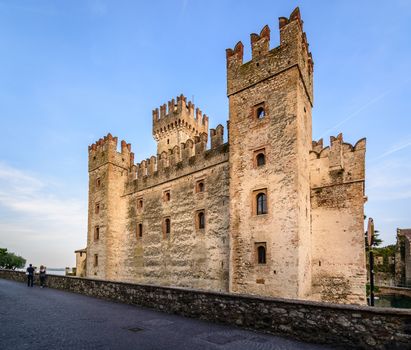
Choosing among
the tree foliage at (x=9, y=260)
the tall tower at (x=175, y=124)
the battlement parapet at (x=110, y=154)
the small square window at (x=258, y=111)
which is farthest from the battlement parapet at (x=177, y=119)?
the tree foliage at (x=9, y=260)

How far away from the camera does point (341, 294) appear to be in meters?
13.2

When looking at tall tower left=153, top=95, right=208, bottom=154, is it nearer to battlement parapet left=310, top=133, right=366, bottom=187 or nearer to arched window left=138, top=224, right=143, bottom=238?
arched window left=138, top=224, right=143, bottom=238

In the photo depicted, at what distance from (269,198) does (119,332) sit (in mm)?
8390

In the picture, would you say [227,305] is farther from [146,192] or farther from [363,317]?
[146,192]

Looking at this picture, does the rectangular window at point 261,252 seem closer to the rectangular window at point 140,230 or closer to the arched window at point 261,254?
the arched window at point 261,254

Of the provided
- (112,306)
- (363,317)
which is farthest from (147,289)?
(363,317)

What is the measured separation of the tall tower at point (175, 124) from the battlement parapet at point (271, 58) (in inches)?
527

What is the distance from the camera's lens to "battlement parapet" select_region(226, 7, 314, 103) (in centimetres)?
1350

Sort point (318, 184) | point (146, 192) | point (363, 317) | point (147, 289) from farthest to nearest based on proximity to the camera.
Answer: point (146, 192) < point (318, 184) < point (147, 289) < point (363, 317)

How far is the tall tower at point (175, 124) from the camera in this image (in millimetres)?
29328

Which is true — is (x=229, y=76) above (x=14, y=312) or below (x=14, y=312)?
above

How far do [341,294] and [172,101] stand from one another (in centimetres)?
2339

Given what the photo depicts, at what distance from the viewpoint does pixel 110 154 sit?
23.5 metres

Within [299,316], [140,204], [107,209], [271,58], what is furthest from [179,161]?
[299,316]
